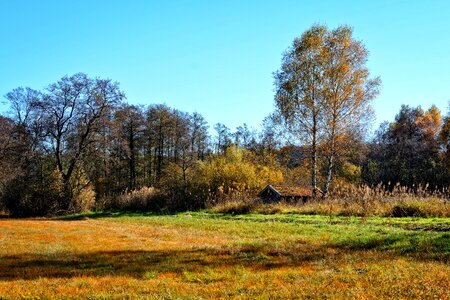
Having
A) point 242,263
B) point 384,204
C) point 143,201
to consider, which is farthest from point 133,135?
point 242,263

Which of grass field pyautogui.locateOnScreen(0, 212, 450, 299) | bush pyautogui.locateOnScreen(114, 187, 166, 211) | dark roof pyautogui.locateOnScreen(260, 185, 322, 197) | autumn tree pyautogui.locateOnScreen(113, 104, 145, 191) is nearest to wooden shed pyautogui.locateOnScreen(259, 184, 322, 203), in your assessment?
dark roof pyautogui.locateOnScreen(260, 185, 322, 197)

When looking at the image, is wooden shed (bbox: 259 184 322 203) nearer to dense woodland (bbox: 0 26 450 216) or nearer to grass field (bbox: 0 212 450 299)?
dense woodland (bbox: 0 26 450 216)

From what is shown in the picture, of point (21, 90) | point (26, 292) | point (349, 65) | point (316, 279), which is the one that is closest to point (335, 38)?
point (349, 65)

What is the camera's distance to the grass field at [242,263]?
25.3 ft

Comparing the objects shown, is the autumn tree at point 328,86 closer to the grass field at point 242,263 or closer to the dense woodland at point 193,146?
the dense woodland at point 193,146

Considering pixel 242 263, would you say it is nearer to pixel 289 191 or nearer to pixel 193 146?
pixel 289 191

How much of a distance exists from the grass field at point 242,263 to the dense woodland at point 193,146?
28.2 ft

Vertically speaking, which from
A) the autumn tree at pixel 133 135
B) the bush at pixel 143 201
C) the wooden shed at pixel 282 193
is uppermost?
the autumn tree at pixel 133 135

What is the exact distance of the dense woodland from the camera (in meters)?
33.2

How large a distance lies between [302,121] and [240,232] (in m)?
17.8

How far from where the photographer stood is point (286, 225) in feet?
63.4

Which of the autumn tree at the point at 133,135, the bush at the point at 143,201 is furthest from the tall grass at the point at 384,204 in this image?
the autumn tree at the point at 133,135

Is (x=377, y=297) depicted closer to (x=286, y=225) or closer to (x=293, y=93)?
(x=286, y=225)

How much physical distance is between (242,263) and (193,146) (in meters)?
54.2
